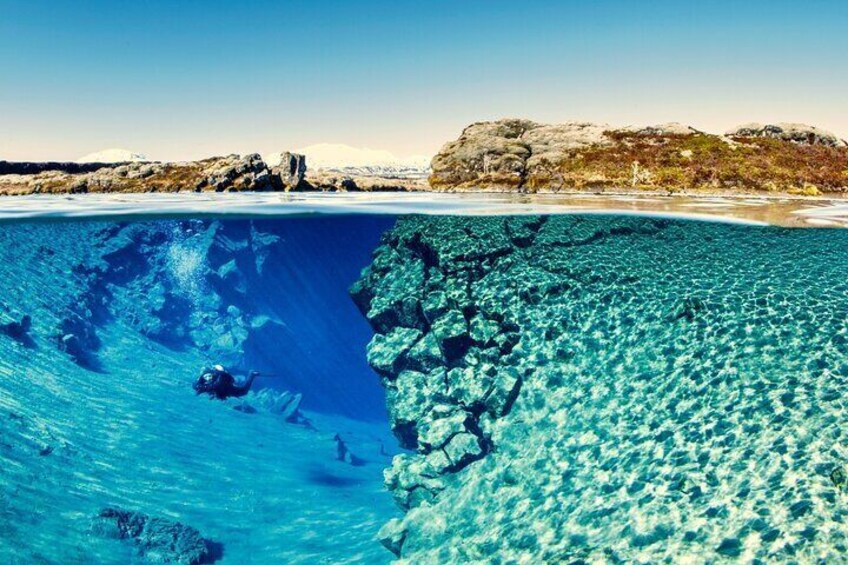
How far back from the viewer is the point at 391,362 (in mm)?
12836

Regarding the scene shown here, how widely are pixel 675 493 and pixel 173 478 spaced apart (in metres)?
13.4

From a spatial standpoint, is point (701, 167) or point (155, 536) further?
point (701, 167)

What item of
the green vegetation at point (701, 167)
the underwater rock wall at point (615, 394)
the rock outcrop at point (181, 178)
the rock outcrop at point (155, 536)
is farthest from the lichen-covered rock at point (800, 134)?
the rock outcrop at point (155, 536)

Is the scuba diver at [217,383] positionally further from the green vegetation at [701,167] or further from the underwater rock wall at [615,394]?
the green vegetation at [701,167]

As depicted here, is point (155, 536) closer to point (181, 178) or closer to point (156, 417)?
point (156, 417)

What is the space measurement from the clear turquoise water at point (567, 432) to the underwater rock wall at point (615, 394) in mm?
40

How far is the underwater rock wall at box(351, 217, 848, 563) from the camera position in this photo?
238 inches

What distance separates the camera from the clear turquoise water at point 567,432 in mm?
6238

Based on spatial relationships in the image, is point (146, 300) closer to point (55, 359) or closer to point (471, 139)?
point (55, 359)

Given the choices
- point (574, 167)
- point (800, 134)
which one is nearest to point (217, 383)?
point (574, 167)

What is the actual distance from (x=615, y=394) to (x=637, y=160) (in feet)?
123

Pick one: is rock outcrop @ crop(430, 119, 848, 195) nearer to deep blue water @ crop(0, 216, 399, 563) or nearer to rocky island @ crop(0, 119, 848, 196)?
rocky island @ crop(0, 119, 848, 196)

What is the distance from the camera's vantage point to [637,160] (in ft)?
134

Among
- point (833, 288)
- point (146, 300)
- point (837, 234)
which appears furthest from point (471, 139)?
point (833, 288)
